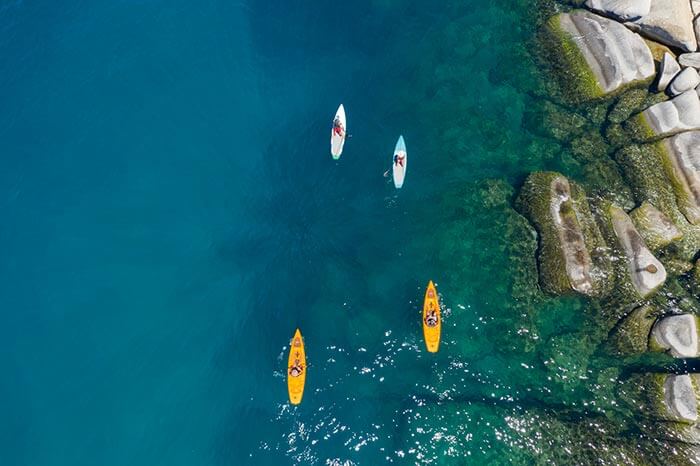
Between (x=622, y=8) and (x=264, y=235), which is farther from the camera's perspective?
(x=622, y=8)

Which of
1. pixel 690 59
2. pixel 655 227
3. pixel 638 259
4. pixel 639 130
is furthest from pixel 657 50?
pixel 638 259

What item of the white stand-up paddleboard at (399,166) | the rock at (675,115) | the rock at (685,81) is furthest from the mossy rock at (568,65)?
the white stand-up paddleboard at (399,166)

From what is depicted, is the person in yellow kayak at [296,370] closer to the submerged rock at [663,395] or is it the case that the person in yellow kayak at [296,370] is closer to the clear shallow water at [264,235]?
the clear shallow water at [264,235]

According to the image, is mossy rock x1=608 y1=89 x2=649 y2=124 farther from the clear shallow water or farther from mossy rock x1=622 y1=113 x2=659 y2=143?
the clear shallow water

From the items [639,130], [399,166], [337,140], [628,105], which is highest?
[628,105]

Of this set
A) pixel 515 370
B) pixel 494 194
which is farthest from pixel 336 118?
pixel 515 370

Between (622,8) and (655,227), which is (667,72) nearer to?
(622,8)
